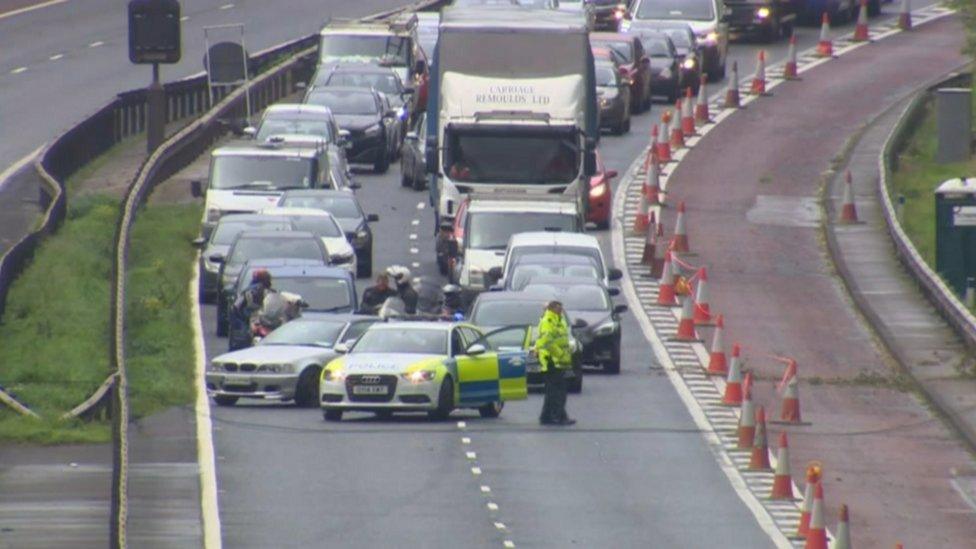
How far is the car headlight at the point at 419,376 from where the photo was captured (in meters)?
30.1

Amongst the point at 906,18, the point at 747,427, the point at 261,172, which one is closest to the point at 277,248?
the point at 261,172

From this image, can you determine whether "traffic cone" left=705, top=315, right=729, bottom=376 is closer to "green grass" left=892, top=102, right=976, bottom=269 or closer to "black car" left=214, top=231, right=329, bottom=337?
"black car" left=214, top=231, right=329, bottom=337

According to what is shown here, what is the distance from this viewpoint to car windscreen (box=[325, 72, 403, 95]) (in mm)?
54781

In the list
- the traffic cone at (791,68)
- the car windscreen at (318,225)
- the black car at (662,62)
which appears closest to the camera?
the car windscreen at (318,225)

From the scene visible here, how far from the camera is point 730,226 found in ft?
155

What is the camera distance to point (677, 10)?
6309 centimetres

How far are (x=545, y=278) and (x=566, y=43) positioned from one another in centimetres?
753

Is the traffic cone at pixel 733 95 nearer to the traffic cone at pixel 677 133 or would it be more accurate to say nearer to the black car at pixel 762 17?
the traffic cone at pixel 677 133

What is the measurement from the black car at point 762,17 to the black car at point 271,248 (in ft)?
91.9

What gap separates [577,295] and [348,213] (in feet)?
25.6

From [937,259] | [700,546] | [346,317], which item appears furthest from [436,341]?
[937,259]

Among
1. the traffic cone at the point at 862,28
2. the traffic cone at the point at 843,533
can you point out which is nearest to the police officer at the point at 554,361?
the traffic cone at the point at 843,533

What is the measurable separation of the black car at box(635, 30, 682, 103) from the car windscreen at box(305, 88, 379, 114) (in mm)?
9079

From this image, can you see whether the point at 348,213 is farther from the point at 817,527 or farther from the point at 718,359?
the point at 817,527
